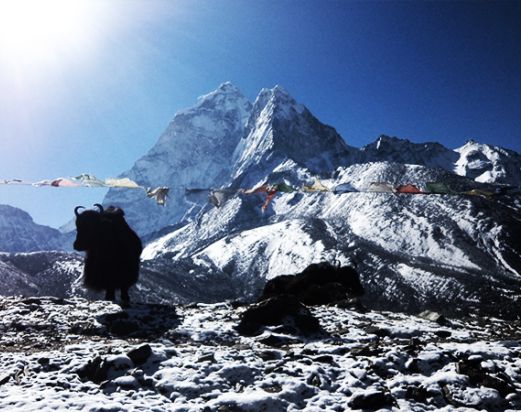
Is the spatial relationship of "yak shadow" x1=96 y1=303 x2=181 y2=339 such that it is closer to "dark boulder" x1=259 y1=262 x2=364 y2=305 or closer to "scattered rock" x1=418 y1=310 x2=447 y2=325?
"dark boulder" x1=259 y1=262 x2=364 y2=305

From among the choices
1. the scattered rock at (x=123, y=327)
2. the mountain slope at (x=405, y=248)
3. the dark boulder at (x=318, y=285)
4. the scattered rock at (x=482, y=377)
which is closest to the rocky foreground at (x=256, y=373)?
the scattered rock at (x=482, y=377)

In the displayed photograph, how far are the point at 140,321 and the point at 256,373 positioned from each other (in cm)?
669

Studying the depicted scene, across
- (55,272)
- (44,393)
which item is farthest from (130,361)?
(55,272)

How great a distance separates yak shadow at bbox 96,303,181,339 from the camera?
1403 cm

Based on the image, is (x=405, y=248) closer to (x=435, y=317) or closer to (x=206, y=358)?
(x=435, y=317)

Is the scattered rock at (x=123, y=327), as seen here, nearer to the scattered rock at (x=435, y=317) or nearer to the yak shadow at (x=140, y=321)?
the yak shadow at (x=140, y=321)

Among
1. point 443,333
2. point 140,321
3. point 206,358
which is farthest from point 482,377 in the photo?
point 140,321

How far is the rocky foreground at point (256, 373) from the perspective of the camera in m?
8.46

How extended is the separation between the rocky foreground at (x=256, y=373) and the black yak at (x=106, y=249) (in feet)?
20.9

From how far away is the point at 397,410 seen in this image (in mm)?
8250

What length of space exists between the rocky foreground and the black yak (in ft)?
20.9

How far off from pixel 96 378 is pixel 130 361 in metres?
0.75

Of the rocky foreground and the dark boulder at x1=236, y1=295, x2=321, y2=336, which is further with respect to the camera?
the dark boulder at x1=236, y1=295, x2=321, y2=336

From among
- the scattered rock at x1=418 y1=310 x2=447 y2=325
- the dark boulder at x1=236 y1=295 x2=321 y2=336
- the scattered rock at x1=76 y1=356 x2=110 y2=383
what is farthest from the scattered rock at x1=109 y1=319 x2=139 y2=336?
the scattered rock at x1=418 y1=310 x2=447 y2=325
